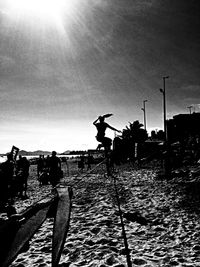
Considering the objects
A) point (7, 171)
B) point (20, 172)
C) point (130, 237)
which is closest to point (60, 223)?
point (130, 237)

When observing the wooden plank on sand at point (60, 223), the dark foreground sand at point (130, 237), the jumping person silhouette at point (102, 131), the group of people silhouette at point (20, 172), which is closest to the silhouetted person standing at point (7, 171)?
the group of people silhouette at point (20, 172)

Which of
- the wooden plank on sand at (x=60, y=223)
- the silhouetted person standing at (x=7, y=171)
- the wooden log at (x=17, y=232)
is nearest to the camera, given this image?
the wooden log at (x=17, y=232)

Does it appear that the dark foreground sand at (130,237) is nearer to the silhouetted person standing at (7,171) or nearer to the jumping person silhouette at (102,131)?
the silhouetted person standing at (7,171)

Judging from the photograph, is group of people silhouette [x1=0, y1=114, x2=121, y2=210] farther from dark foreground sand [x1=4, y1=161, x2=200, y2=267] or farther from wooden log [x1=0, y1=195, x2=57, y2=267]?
wooden log [x1=0, y1=195, x2=57, y2=267]

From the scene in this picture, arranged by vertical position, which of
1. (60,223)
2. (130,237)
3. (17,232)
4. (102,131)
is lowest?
(130,237)

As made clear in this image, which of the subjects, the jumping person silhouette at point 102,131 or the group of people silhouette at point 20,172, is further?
the jumping person silhouette at point 102,131

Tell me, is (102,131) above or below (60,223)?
above

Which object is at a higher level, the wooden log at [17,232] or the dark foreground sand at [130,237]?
the wooden log at [17,232]

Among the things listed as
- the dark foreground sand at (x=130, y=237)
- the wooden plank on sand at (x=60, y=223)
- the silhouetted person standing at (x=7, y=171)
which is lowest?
the dark foreground sand at (x=130, y=237)

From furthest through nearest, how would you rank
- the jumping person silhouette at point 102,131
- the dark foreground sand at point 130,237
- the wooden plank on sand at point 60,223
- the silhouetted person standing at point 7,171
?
the jumping person silhouette at point 102,131, the silhouetted person standing at point 7,171, the dark foreground sand at point 130,237, the wooden plank on sand at point 60,223

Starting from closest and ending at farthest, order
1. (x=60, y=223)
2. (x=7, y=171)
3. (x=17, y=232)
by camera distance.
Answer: (x=17, y=232) < (x=60, y=223) < (x=7, y=171)

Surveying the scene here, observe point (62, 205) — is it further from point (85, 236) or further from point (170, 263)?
point (170, 263)

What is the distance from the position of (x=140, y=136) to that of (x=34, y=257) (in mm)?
25435

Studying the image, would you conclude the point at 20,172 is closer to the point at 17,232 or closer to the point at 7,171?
the point at 7,171
